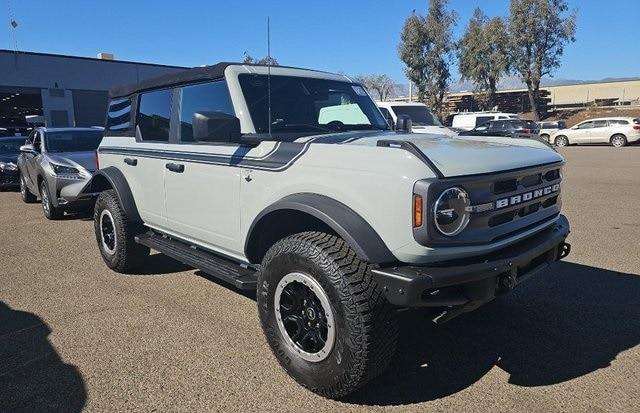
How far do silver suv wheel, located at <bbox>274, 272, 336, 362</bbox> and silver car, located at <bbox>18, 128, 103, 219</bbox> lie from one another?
5697mm

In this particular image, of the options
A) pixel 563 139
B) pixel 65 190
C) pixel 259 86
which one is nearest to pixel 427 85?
pixel 563 139

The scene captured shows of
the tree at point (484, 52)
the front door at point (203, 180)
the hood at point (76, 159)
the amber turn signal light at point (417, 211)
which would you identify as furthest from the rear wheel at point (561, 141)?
the amber turn signal light at point (417, 211)

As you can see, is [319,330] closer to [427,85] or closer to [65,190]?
[65,190]

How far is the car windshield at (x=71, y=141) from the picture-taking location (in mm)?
9688

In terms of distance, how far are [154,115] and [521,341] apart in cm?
383

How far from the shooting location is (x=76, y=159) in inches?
352

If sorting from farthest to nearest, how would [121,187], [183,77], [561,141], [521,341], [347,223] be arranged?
[561,141] < [121,187] < [183,77] < [521,341] < [347,223]

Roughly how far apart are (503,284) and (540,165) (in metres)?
0.94

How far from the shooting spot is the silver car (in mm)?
8625

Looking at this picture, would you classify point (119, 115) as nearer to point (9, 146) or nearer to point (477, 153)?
point (477, 153)

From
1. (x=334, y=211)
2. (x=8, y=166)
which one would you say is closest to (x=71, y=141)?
(x=8, y=166)

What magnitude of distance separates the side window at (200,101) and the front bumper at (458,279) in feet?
6.47

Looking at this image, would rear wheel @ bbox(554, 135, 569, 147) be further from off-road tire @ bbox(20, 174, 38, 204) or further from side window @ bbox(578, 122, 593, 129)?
off-road tire @ bbox(20, 174, 38, 204)

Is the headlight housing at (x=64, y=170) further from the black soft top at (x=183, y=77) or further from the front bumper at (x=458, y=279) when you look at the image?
the front bumper at (x=458, y=279)
